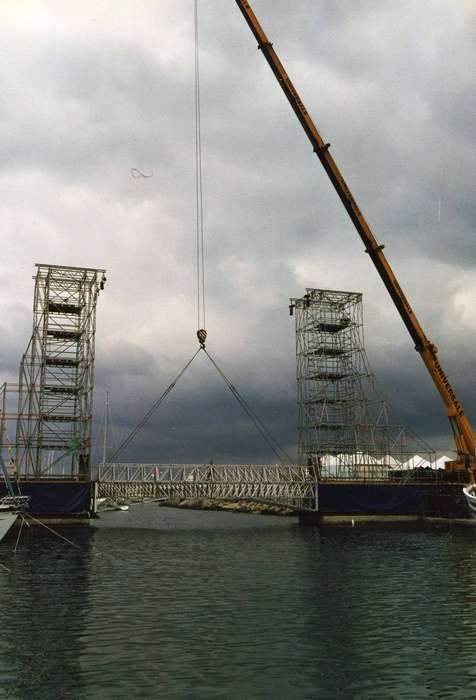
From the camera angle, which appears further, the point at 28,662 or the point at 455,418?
the point at 455,418

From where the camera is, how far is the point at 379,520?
8494cm

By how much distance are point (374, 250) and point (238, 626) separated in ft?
178

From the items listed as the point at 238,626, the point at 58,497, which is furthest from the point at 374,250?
the point at 238,626

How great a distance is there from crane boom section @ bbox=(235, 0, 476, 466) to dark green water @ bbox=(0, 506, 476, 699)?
31605 millimetres

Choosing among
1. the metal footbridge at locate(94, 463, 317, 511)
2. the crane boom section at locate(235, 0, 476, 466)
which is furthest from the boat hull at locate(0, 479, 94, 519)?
the crane boom section at locate(235, 0, 476, 466)

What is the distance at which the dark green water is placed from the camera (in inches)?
688

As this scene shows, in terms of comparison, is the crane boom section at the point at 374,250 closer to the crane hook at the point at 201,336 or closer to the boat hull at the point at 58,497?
the crane hook at the point at 201,336

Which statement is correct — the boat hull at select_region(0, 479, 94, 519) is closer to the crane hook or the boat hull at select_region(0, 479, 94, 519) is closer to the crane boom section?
the crane hook

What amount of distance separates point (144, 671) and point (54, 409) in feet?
216

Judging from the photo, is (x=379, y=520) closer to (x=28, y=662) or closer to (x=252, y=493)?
(x=252, y=493)

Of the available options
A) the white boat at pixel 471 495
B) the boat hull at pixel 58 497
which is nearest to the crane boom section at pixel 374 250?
the white boat at pixel 471 495

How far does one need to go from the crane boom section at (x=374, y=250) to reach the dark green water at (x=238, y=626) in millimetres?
31605

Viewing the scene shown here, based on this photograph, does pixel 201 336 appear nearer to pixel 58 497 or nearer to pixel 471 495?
pixel 58 497

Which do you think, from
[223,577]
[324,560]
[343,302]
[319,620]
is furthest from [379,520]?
[319,620]
